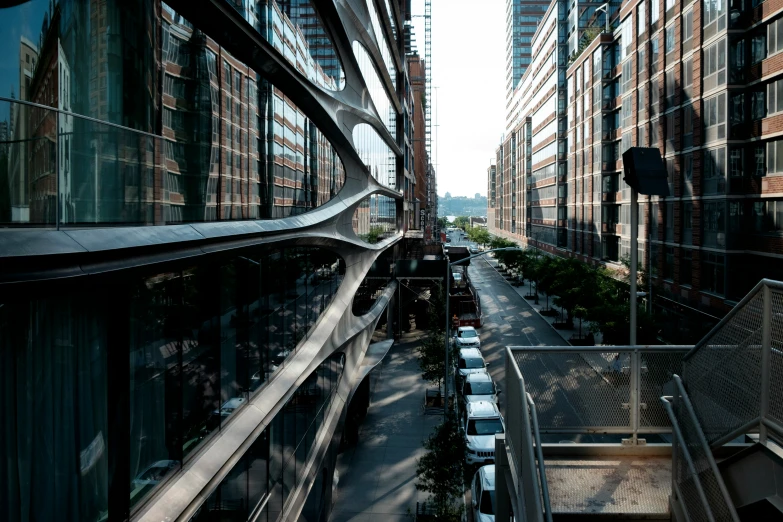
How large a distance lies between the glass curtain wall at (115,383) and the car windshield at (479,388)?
16.3 metres

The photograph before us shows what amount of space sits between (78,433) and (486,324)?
41871 millimetres

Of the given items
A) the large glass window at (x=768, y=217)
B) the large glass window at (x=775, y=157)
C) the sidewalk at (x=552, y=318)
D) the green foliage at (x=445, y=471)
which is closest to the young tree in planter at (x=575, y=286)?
the sidewalk at (x=552, y=318)

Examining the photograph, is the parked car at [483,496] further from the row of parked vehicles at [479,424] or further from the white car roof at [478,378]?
the white car roof at [478,378]

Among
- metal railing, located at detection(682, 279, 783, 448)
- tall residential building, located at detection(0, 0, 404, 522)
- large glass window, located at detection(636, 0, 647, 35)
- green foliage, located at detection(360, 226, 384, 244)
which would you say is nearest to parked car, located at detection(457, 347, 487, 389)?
green foliage, located at detection(360, 226, 384, 244)

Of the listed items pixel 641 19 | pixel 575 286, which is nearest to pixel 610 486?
pixel 575 286

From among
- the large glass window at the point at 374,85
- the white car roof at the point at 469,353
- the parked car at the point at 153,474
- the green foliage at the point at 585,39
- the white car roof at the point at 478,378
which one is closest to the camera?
the parked car at the point at 153,474

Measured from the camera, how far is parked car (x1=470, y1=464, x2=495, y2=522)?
1555 cm

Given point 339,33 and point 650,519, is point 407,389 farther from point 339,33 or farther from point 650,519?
point 650,519

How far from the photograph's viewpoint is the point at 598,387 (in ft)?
25.0

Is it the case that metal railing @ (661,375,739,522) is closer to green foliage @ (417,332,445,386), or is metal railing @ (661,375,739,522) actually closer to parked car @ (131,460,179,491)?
parked car @ (131,460,179,491)

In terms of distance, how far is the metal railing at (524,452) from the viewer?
18.9 ft

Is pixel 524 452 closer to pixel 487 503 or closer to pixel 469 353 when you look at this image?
pixel 487 503

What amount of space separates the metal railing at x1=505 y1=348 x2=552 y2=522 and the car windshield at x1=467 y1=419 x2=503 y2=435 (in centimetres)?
1323

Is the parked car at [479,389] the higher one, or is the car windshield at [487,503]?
the parked car at [479,389]
